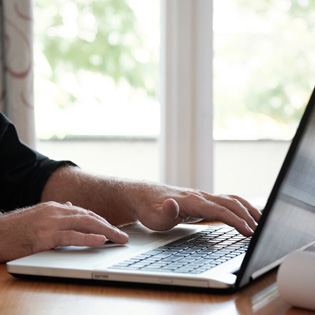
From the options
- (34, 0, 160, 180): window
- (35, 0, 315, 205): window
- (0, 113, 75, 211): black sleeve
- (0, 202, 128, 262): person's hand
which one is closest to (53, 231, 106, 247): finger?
(0, 202, 128, 262): person's hand

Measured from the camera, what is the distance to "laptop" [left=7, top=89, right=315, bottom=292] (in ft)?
2.38

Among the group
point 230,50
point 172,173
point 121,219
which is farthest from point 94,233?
point 230,50

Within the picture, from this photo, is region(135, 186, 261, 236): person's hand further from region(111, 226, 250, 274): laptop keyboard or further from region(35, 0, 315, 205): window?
region(35, 0, 315, 205): window

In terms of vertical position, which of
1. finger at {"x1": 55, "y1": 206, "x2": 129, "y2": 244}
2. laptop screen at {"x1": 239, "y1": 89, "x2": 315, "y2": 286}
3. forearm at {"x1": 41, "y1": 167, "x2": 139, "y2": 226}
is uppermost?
laptop screen at {"x1": 239, "y1": 89, "x2": 315, "y2": 286}

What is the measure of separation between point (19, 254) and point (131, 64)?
1.86 m

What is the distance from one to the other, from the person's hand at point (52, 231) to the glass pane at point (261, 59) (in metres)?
1.80

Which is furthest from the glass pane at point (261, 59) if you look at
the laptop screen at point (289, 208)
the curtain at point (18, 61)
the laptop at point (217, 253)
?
the laptop screen at point (289, 208)

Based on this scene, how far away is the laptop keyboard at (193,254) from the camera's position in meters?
0.86

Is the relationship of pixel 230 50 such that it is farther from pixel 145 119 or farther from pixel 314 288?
pixel 314 288

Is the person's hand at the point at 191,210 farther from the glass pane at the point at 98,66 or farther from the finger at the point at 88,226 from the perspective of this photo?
the glass pane at the point at 98,66

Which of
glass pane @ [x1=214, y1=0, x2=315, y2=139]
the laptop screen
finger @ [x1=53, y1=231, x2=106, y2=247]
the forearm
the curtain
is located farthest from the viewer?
glass pane @ [x1=214, y1=0, x2=315, y2=139]

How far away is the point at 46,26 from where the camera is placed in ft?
9.21

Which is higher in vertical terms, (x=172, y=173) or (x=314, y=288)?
(x=314, y=288)

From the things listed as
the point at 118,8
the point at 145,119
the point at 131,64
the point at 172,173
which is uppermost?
the point at 118,8
